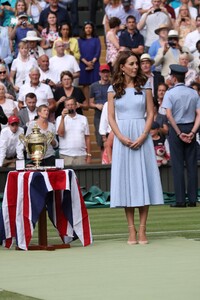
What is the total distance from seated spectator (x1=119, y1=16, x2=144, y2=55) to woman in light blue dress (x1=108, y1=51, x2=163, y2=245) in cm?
1329

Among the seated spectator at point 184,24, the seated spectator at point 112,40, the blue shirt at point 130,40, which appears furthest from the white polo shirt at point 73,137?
the seated spectator at point 184,24

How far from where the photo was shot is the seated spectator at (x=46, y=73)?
24.2 meters

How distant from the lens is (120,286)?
9406 mm

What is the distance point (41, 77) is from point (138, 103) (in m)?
11.8

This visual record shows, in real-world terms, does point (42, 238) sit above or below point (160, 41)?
below

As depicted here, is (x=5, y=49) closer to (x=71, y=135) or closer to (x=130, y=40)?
(x=130, y=40)

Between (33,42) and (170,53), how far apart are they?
2.98m

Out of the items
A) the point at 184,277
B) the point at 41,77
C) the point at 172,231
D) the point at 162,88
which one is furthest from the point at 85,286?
the point at 41,77

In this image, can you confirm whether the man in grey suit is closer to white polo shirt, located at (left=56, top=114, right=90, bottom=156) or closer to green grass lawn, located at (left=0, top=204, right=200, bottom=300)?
white polo shirt, located at (left=56, top=114, right=90, bottom=156)

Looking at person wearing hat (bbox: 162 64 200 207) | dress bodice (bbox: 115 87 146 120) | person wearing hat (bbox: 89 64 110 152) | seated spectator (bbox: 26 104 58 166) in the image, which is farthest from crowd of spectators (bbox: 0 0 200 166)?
dress bodice (bbox: 115 87 146 120)

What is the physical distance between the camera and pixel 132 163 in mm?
12844

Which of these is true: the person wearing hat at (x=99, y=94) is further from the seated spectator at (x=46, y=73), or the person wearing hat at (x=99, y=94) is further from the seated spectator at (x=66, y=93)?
the seated spectator at (x=46, y=73)

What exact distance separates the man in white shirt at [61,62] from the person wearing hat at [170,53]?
1751mm

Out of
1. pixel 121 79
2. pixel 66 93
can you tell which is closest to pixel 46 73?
pixel 66 93
